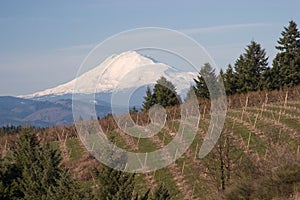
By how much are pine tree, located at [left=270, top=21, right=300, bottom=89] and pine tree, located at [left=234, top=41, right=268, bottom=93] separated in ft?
6.78

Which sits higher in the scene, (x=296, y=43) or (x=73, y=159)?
(x=296, y=43)

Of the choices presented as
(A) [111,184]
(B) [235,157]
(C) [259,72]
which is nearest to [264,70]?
(C) [259,72]

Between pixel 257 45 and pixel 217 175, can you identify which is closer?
pixel 217 175

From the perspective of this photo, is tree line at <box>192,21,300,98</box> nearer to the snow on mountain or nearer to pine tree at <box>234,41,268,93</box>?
pine tree at <box>234,41,268,93</box>

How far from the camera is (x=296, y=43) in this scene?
67.9 meters

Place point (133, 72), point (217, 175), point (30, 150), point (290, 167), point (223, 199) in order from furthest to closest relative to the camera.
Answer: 1. point (30, 150)
2. point (217, 175)
3. point (223, 199)
4. point (290, 167)
5. point (133, 72)

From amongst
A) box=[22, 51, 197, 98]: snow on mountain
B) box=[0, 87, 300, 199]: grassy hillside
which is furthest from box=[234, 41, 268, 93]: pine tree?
box=[22, 51, 197, 98]: snow on mountain

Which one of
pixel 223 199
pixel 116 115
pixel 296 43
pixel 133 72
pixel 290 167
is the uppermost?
pixel 296 43

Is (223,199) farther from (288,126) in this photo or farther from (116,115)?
(288,126)

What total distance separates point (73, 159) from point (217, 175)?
17.7 meters

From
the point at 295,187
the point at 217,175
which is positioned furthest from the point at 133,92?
the point at 217,175

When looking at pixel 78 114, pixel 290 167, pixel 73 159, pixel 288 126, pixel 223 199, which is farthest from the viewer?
pixel 73 159

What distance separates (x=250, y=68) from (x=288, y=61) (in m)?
4.89

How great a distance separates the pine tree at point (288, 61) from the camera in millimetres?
63781
